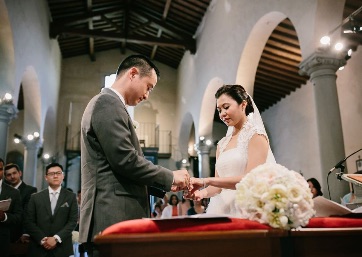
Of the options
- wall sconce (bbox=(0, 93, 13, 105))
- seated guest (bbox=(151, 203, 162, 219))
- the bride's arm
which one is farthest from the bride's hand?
seated guest (bbox=(151, 203, 162, 219))

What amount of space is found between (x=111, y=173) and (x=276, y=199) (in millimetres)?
898

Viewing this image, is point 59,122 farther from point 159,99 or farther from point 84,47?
point 159,99

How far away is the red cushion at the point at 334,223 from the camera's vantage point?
58.4 inches

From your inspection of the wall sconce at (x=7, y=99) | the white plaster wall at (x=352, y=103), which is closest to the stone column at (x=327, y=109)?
the white plaster wall at (x=352, y=103)

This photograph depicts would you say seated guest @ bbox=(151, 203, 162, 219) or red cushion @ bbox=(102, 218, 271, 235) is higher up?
seated guest @ bbox=(151, 203, 162, 219)

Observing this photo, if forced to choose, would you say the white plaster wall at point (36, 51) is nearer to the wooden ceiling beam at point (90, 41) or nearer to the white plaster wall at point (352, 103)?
the wooden ceiling beam at point (90, 41)

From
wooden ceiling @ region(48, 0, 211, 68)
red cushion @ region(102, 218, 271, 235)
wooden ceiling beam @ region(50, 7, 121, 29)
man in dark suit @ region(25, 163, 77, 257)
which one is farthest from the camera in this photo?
wooden ceiling beam @ region(50, 7, 121, 29)

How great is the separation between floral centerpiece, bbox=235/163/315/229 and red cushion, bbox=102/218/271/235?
6 centimetres

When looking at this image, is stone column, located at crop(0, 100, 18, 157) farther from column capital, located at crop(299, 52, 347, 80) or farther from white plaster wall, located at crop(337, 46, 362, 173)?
white plaster wall, located at crop(337, 46, 362, 173)

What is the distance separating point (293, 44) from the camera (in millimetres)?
9984

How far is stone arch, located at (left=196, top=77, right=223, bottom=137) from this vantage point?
11663 millimetres

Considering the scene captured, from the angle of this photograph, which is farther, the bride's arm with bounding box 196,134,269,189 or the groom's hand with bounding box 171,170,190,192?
the bride's arm with bounding box 196,134,269,189

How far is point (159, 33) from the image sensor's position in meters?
15.5

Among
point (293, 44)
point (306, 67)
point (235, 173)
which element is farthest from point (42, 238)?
point (293, 44)
